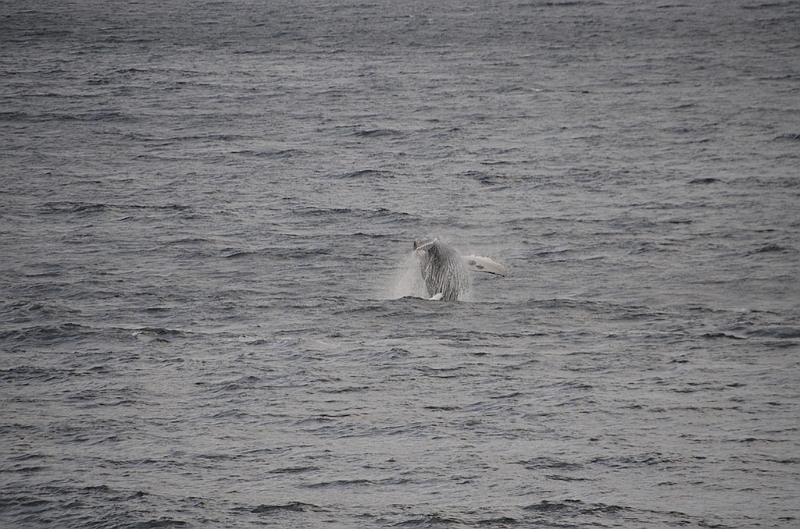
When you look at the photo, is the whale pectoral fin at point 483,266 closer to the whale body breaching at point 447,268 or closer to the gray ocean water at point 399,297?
the whale body breaching at point 447,268

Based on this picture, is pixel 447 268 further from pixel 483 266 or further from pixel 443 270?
pixel 483 266

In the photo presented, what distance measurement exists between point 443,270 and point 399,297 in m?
1.22

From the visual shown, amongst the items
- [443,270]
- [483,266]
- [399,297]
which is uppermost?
[483,266]

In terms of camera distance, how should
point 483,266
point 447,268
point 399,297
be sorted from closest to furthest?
1. point 483,266
2. point 447,268
3. point 399,297

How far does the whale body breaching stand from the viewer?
74.3 feet

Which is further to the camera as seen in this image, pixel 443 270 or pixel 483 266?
pixel 443 270

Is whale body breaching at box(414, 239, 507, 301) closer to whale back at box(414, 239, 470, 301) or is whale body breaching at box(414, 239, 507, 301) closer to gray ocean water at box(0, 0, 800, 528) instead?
whale back at box(414, 239, 470, 301)

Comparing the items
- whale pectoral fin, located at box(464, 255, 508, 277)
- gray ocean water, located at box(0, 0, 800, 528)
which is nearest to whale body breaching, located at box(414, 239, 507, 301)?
whale pectoral fin, located at box(464, 255, 508, 277)

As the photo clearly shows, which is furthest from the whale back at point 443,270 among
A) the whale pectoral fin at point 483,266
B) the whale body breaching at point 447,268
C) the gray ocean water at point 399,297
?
the gray ocean water at point 399,297

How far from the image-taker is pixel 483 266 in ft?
74.3

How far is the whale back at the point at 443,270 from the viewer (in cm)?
2266

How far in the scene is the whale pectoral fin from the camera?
22.6 meters

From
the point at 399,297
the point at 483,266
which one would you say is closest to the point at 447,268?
the point at 483,266

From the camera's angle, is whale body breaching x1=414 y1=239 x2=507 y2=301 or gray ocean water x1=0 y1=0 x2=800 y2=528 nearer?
gray ocean water x1=0 y1=0 x2=800 y2=528
